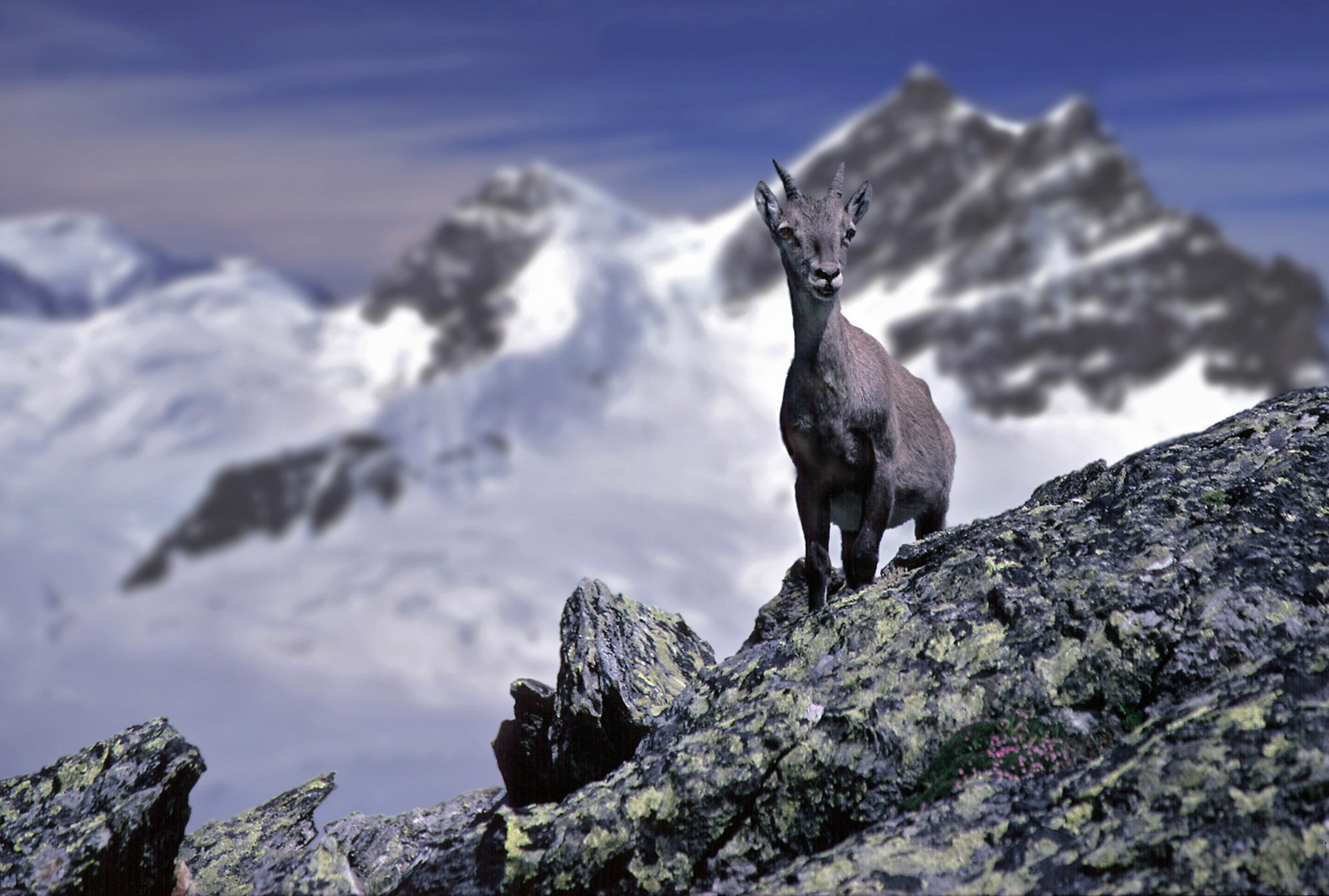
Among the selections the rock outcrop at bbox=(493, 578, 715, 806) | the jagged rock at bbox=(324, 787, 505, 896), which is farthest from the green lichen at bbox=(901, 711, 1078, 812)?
the jagged rock at bbox=(324, 787, 505, 896)

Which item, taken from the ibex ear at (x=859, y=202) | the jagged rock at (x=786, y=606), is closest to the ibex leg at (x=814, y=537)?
the jagged rock at (x=786, y=606)

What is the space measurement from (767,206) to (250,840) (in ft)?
36.2

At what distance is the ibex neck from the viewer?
1320 cm

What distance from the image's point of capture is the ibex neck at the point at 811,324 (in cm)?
1320

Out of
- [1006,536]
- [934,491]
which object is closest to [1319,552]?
[1006,536]

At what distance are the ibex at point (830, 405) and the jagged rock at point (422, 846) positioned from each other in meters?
5.71

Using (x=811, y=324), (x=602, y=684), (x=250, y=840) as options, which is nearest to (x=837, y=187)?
(x=811, y=324)

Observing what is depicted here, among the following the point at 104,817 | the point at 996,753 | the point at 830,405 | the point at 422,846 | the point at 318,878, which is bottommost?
the point at 996,753

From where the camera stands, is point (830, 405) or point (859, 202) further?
point (859, 202)

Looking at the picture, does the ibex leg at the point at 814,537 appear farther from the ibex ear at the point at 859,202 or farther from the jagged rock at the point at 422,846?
the jagged rock at the point at 422,846

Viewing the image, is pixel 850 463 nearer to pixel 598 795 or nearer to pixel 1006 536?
pixel 1006 536

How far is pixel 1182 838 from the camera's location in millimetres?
6809

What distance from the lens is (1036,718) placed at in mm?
8727

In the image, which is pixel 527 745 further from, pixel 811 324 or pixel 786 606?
pixel 811 324
